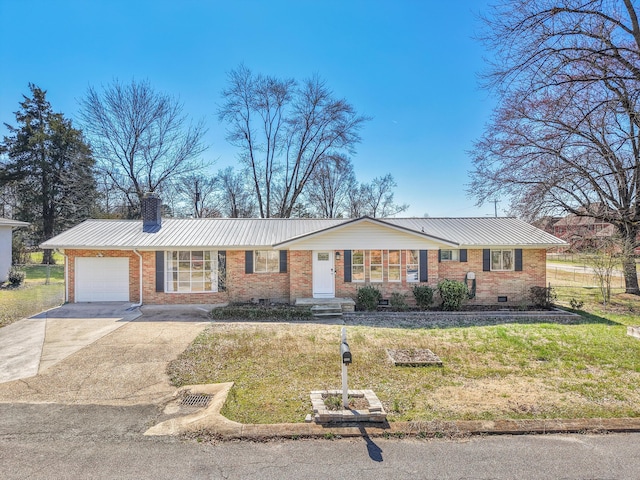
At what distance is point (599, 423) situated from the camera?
439 centimetres

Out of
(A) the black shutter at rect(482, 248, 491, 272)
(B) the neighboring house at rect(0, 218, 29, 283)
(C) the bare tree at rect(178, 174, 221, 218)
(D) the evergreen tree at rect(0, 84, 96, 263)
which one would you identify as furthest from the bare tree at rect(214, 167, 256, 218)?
(A) the black shutter at rect(482, 248, 491, 272)

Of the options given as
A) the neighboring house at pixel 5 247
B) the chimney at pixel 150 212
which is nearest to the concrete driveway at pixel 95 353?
the chimney at pixel 150 212

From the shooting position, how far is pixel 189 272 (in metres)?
14.3

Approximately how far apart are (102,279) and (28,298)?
12.7ft

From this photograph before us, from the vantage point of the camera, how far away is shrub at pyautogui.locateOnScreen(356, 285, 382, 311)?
13.2 m

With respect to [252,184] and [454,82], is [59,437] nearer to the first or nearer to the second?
[454,82]

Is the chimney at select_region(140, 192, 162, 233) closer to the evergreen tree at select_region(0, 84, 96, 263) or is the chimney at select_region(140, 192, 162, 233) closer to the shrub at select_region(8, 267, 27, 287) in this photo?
the shrub at select_region(8, 267, 27, 287)

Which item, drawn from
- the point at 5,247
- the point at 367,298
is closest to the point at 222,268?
the point at 367,298

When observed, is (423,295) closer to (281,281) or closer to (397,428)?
(281,281)

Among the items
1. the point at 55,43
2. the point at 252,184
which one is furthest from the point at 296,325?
the point at 252,184

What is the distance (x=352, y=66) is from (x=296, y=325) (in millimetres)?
11161

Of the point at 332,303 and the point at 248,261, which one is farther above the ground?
the point at 248,261

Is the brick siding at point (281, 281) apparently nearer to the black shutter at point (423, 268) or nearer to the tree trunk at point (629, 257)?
the black shutter at point (423, 268)

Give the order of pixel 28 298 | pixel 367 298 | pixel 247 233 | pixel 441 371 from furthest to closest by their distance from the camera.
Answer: pixel 247 233 → pixel 28 298 → pixel 367 298 → pixel 441 371
